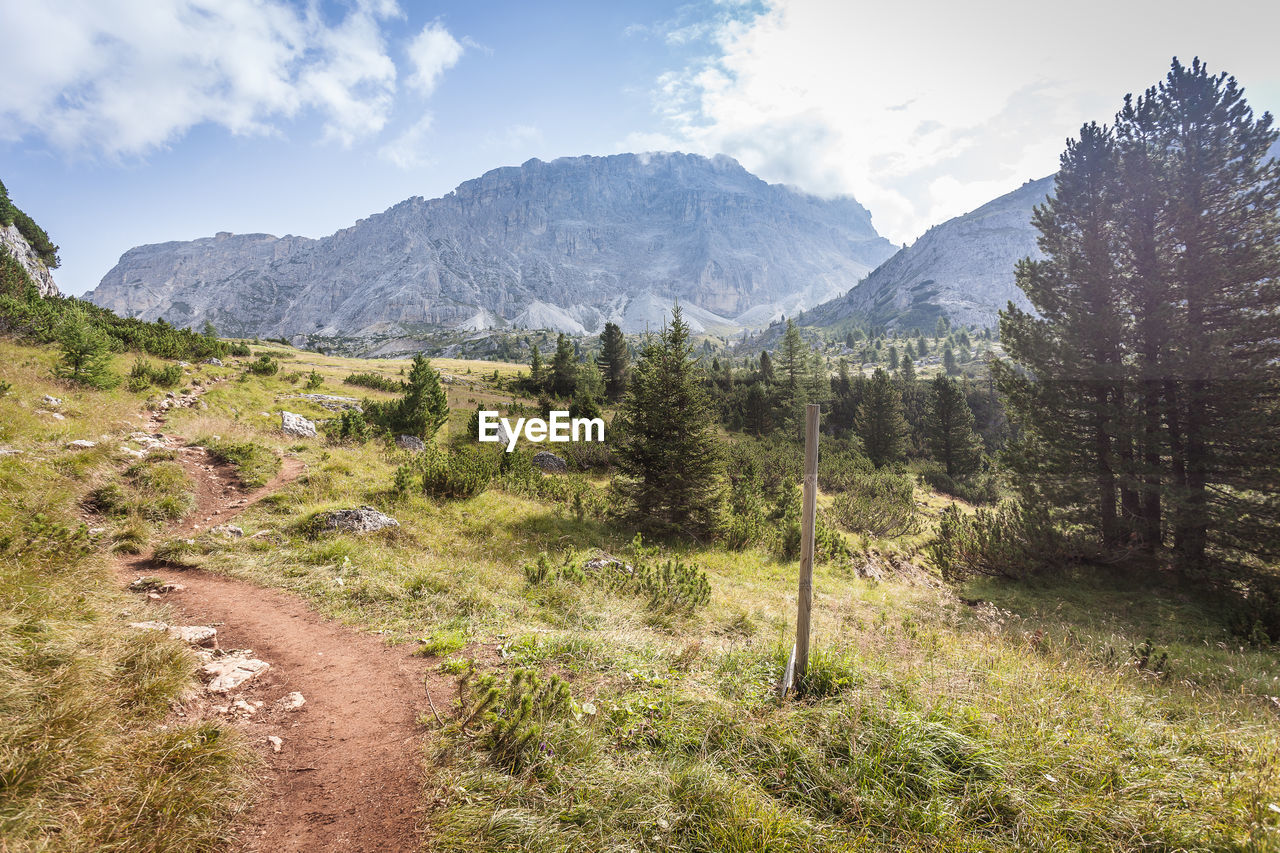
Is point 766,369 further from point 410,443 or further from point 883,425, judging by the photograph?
point 410,443

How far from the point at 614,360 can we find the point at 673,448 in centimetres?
2987

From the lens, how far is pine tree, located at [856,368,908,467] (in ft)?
111

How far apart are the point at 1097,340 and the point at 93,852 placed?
63.4 ft

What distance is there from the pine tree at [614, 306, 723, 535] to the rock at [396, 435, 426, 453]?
8917 mm

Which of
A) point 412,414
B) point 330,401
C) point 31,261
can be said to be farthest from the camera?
point 31,261

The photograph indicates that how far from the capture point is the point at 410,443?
59.3 feet

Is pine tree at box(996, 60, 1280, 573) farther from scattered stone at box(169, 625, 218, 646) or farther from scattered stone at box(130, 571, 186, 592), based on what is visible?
scattered stone at box(130, 571, 186, 592)

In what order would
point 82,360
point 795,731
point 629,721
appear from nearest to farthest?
point 795,731 → point 629,721 → point 82,360

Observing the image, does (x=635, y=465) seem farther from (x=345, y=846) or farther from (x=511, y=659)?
(x=345, y=846)

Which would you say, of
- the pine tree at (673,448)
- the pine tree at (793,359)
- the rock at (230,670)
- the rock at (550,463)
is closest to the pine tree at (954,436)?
the pine tree at (793,359)

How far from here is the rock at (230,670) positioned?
4.28 m

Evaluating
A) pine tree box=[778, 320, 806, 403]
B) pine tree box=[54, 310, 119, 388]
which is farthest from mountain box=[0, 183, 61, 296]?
pine tree box=[778, 320, 806, 403]

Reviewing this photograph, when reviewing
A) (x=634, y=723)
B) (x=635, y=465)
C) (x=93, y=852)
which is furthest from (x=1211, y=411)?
(x=93, y=852)

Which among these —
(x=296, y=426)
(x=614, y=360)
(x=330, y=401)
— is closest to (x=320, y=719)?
(x=296, y=426)
